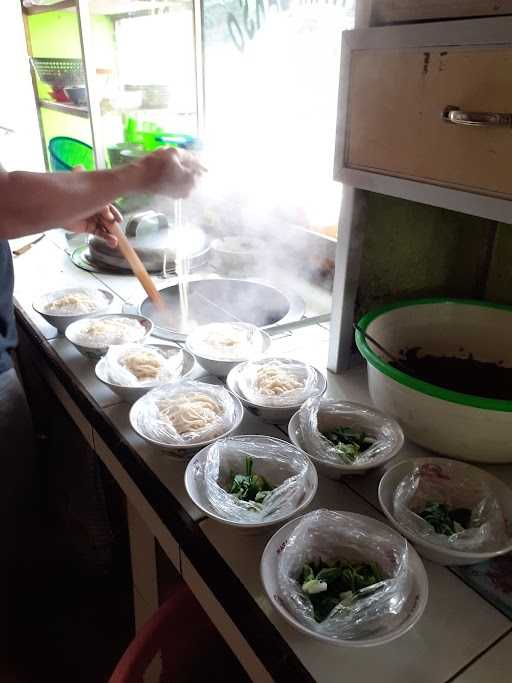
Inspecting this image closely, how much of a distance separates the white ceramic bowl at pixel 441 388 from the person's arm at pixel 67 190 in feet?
2.18

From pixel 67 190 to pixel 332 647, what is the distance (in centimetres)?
107

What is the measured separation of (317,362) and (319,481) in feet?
1.49

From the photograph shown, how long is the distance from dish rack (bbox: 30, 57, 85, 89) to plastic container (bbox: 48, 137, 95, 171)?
30 centimetres

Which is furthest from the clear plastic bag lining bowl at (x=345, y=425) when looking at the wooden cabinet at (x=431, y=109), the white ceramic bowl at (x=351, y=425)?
the wooden cabinet at (x=431, y=109)

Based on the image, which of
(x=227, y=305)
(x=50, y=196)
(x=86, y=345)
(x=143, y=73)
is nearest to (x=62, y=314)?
(x=86, y=345)

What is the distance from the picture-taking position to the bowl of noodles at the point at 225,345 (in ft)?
4.00

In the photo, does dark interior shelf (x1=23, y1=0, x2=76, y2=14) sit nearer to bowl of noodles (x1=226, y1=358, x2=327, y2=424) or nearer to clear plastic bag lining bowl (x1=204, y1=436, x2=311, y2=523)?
bowl of noodles (x1=226, y1=358, x2=327, y2=424)

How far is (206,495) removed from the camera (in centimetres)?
84

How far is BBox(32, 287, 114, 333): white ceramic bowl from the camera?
4.62 ft

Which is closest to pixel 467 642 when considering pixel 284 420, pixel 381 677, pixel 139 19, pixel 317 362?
pixel 381 677

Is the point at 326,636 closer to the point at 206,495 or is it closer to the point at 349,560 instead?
the point at 349,560

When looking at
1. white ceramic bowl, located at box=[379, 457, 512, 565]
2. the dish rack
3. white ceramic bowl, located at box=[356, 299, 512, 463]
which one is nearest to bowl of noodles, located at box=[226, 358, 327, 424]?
white ceramic bowl, located at box=[356, 299, 512, 463]

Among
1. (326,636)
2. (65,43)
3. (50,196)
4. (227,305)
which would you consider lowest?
(227,305)

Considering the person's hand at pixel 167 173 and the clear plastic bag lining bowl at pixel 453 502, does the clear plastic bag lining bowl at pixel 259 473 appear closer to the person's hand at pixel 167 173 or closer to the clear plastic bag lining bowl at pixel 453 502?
the clear plastic bag lining bowl at pixel 453 502
